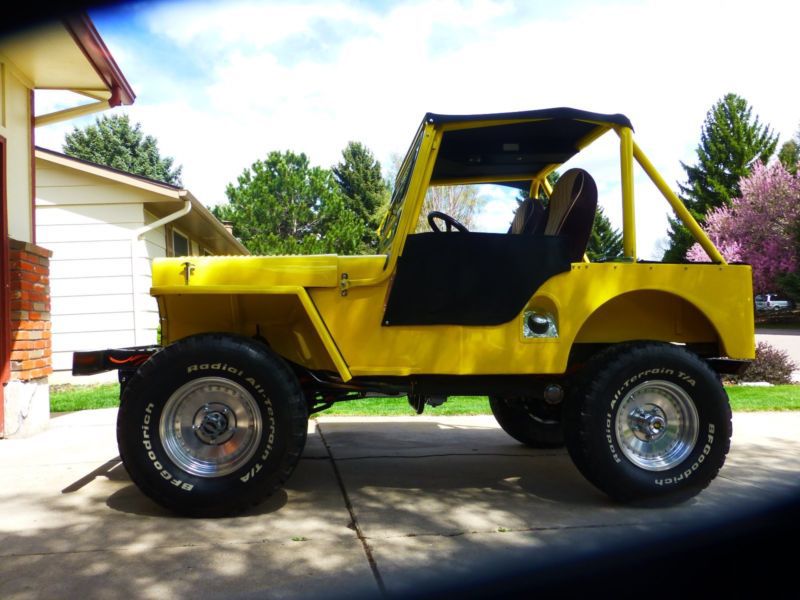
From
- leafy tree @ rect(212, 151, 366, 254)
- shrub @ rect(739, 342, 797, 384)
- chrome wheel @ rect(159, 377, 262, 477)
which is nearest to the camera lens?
chrome wheel @ rect(159, 377, 262, 477)

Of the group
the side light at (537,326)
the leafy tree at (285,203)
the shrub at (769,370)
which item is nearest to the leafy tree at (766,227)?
the leafy tree at (285,203)

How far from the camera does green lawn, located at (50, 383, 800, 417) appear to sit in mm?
7914

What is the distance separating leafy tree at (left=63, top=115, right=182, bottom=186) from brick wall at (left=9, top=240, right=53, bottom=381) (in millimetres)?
40698

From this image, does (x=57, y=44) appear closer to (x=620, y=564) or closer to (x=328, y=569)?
(x=328, y=569)

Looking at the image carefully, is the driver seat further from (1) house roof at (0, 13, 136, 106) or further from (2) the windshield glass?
(1) house roof at (0, 13, 136, 106)

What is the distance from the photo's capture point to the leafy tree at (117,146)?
4434cm

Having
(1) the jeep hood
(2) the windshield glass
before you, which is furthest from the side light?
(1) the jeep hood

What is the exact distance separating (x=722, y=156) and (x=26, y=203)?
1823 inches

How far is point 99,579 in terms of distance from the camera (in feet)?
9.00

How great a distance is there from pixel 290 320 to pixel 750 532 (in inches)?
117

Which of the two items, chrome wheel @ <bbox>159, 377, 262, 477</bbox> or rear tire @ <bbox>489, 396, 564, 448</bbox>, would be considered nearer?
chrome wheel @ <bbox>159, 377, 262, 477</bbox>

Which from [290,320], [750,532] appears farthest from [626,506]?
[290,320]

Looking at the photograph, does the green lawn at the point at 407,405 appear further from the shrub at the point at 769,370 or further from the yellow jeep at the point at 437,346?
the yellow jeep at the point at 437,346

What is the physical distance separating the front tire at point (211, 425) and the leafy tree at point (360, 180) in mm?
39690
